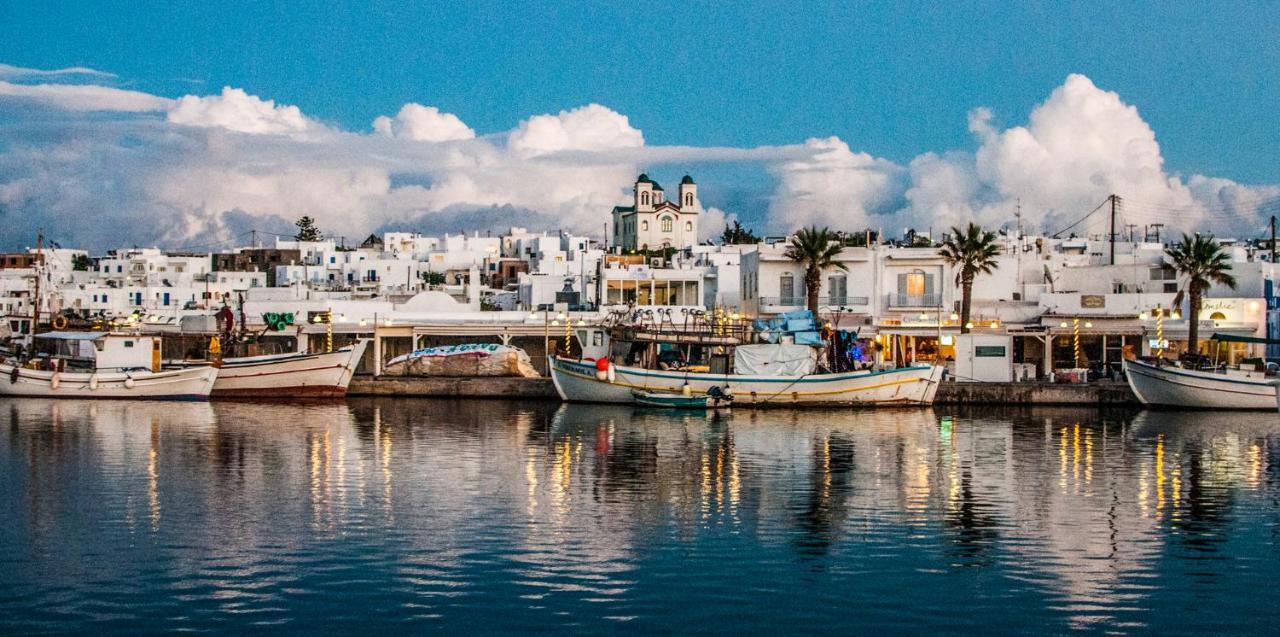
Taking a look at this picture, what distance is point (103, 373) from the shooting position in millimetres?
56156

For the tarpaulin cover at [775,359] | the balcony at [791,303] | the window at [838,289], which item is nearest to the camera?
the tarpaulin cover at [775,359]

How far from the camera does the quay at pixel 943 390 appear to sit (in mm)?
52906

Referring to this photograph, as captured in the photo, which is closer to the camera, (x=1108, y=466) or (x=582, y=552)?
(x=582, y=552)

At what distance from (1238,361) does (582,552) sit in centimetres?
4690

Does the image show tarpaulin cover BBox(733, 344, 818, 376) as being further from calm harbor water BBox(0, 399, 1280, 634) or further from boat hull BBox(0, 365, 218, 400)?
boat hull BBox(0, 365, 218, 400)

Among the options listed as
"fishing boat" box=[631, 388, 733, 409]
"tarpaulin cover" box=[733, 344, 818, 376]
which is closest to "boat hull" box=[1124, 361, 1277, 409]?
"tarpaulin cover" box=[733, 344, 818, 376]

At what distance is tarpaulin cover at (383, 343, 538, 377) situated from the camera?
192 feet

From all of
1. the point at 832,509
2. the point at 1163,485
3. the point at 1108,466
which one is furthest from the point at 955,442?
the point at 832,509

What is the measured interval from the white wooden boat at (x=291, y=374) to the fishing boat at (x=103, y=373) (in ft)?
3.11

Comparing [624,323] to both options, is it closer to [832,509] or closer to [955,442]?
[955,442]

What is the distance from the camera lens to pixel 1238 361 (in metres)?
59.4

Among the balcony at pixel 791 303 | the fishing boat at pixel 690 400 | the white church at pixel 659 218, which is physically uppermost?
the white church at pixel 659 218

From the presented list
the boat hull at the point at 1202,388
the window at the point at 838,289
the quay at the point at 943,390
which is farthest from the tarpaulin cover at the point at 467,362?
the boat hull at the point at 1202,388

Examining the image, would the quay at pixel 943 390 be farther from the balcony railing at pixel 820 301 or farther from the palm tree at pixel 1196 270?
the balcony railing at pixel 820 301
